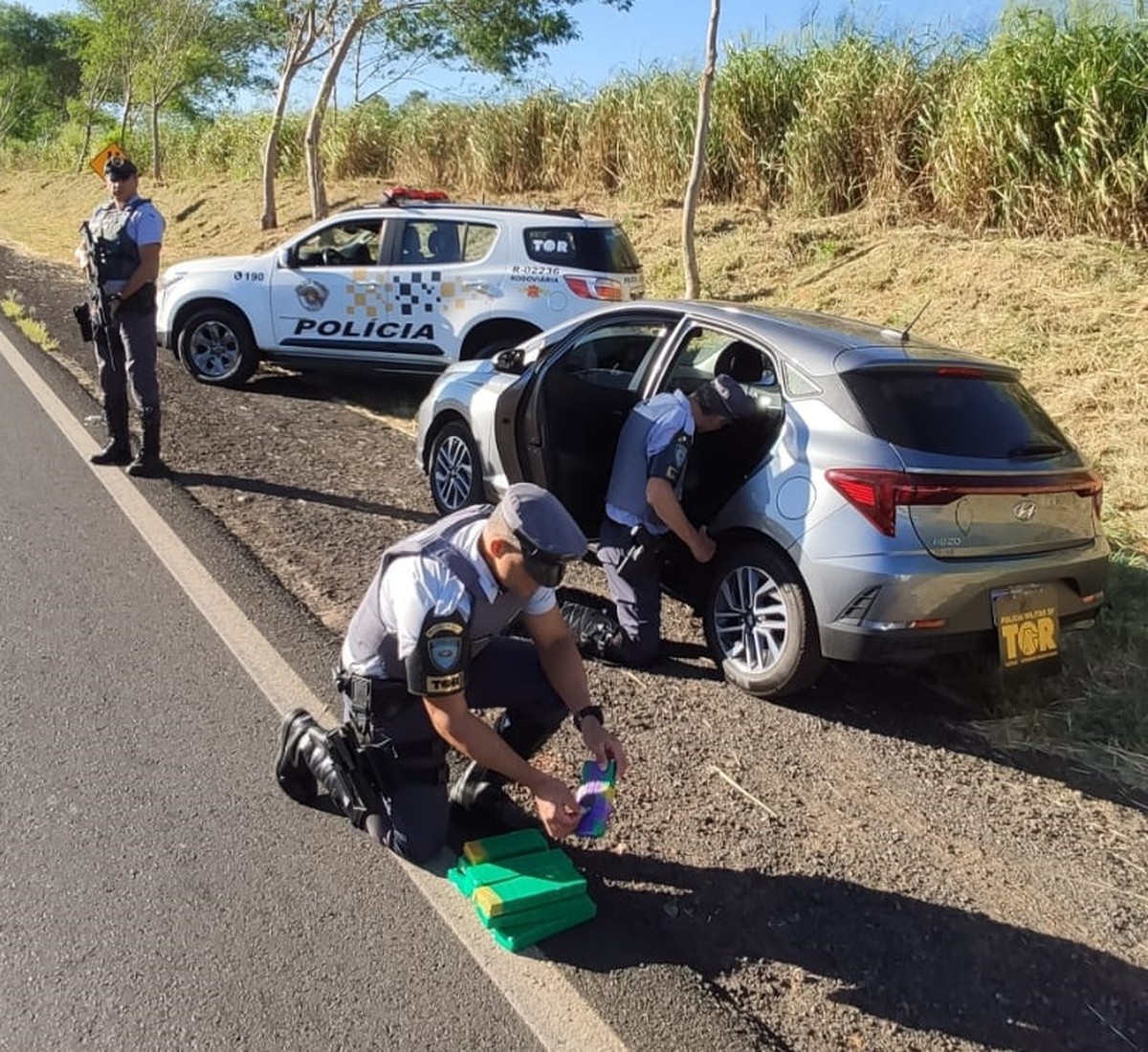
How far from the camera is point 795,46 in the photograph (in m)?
13.7

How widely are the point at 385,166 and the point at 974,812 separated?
22887 mm

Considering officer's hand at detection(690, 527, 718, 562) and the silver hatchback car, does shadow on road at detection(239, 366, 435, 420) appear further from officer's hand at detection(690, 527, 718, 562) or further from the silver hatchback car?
officer's hand at detection(690, 527, 718, 562)

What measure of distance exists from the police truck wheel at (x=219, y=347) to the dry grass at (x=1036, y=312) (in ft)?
17.3

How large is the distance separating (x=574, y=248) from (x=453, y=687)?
6955 millimetres

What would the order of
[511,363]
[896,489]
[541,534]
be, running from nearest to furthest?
[541,534] → [896,489] → [511,363]

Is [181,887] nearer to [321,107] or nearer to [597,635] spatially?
[597,635]

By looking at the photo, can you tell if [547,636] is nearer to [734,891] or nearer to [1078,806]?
[734,891]

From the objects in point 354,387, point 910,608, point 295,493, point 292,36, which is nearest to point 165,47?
point 292,36

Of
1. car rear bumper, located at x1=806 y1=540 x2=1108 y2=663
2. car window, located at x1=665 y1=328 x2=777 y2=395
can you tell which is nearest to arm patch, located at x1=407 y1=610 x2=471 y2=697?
car rear bumper, located at x1=806 y1=540 x2=1108 y2=663

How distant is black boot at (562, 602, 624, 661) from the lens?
4586 mm

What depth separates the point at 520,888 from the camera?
9.33 ft

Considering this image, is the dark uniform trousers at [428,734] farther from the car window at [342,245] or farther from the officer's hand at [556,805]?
the car window at [342,245]

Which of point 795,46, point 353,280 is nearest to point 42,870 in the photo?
point 353,280

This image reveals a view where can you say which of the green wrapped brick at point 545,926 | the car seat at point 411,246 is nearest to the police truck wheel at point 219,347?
the car seat at point 411,246
